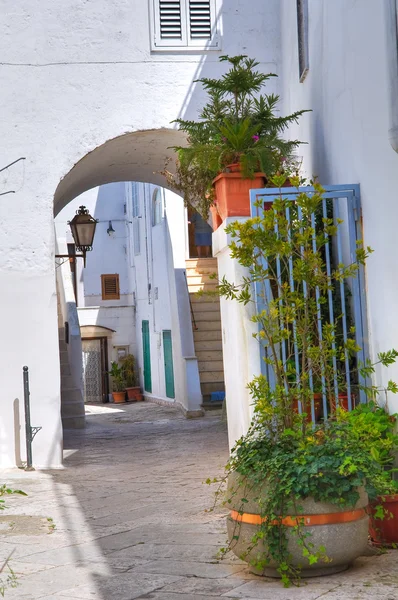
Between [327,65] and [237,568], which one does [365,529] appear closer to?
[237,568]

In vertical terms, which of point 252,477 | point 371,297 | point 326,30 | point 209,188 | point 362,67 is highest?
point 326,30

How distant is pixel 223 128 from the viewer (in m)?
7.32

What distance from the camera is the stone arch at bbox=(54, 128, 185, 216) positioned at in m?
10.0

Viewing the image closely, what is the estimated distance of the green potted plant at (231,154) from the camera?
7152 mm

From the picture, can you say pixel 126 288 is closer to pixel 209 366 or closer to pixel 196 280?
pixel 196 280

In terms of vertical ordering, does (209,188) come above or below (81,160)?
below

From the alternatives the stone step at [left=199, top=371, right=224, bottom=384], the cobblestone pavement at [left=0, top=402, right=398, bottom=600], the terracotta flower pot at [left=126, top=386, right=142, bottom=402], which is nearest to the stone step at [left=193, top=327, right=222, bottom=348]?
the stone step at [left=199, top=371, right=224, bottom=384]

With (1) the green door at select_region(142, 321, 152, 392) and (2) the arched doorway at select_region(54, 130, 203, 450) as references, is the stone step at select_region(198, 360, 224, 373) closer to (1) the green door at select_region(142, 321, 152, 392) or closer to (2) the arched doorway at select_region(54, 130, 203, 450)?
(2) the arched doorway at select_region(54, 130, 203, 450)

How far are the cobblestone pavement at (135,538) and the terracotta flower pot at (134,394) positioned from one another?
13.2 m

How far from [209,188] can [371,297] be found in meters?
1.90

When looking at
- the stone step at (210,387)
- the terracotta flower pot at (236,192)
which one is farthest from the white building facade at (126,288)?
the terracotta flower pot at (236,192)

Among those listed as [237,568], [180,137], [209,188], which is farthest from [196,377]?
[237,568]

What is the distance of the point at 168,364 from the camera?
2020cm

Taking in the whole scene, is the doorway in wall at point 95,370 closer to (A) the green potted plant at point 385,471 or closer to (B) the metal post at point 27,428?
(B) the metal post at point 27,428
